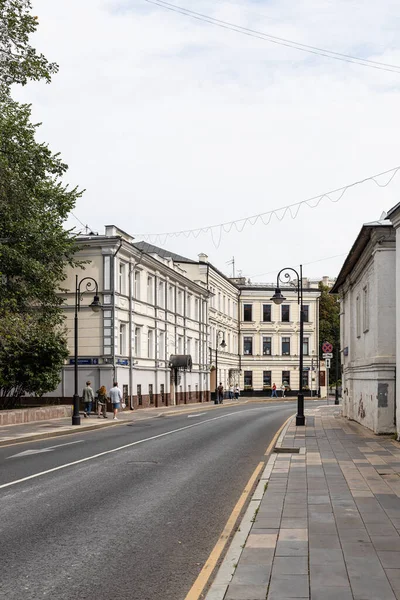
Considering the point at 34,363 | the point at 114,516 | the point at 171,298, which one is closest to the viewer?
the point at 114,516

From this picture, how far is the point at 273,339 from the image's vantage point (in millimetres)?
80562

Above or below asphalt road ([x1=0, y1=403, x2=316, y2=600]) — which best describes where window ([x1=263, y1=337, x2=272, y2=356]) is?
above

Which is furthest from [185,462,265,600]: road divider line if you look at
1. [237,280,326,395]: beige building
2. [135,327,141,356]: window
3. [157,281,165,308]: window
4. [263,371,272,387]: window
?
[263,371,272,387]: window

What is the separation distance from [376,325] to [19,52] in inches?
528

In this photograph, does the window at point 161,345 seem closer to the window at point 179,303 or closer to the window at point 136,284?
the window at point 179,303

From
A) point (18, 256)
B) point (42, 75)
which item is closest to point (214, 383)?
point (18, 256)

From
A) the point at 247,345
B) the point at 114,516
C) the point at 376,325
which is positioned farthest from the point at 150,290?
the point at 114,516

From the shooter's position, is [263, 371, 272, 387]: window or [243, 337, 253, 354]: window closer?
[263, 371, 272, 387]: window

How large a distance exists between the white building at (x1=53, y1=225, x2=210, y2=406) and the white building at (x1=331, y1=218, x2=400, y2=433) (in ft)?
52.8

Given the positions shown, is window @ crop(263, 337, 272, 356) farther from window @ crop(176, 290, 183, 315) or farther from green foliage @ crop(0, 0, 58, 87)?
green foliage @ crop(0, 0, 58, 87)

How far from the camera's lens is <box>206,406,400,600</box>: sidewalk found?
19.2ft

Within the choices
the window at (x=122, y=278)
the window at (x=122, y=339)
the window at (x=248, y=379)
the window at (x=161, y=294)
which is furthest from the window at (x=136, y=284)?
the window at (x=248, y=379)

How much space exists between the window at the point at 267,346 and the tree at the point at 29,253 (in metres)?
42.1

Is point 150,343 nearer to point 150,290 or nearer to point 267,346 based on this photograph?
point 150,290
